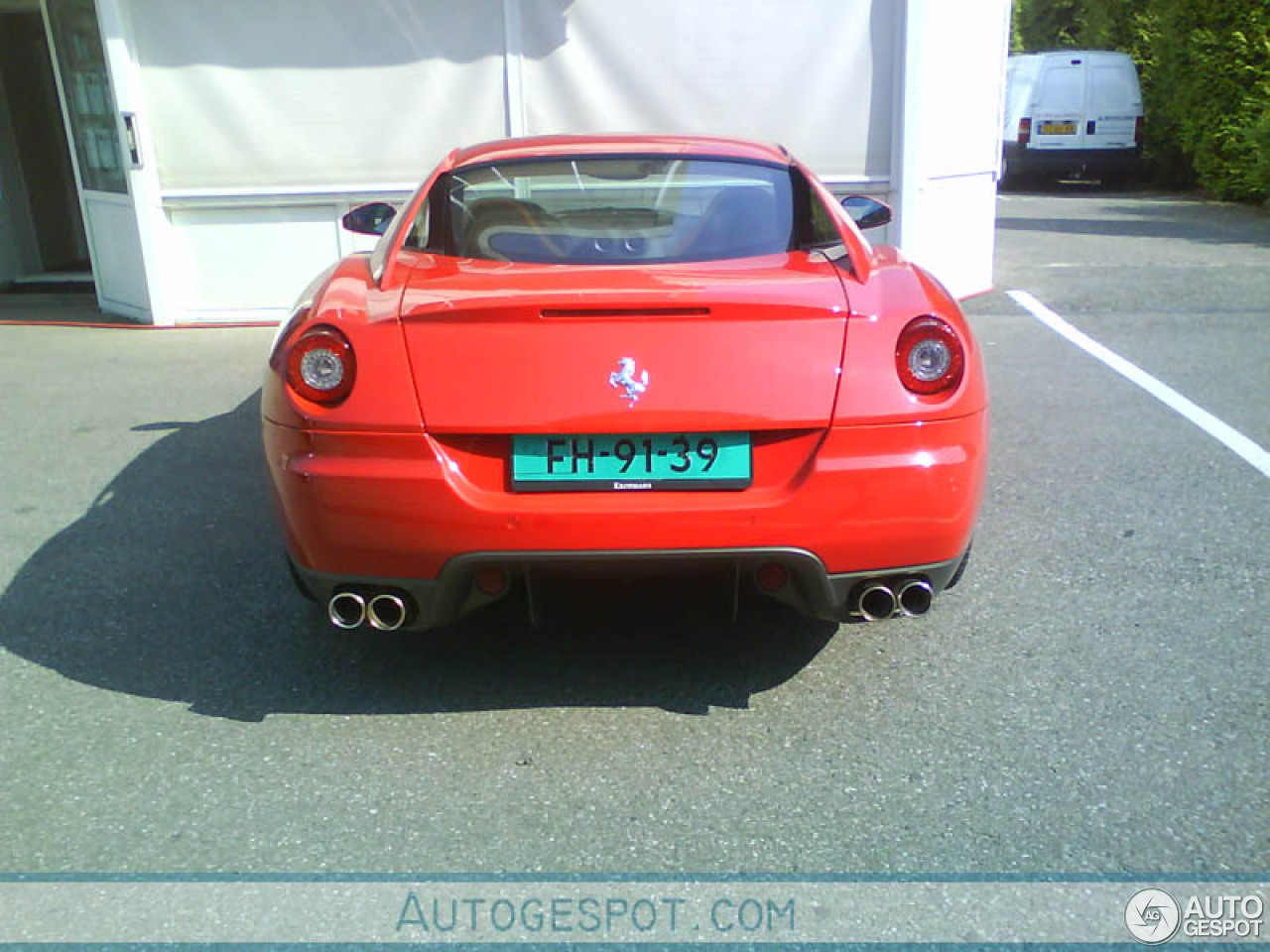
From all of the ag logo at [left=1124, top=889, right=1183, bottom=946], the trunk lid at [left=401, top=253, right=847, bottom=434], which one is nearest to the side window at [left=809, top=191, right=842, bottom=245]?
the trunk lid at [left=401, top=253, right=847, bottom=434]

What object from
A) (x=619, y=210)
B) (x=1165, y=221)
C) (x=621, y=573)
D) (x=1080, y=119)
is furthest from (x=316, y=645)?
(x=1080, y=119)

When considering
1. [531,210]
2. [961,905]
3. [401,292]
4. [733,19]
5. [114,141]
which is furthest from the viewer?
[114,141]

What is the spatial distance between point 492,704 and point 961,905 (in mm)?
1321

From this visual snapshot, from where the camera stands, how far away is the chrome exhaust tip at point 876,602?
115 inches

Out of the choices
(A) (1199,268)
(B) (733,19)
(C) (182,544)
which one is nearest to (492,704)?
(C) (182,544)

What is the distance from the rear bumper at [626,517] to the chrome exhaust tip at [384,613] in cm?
6

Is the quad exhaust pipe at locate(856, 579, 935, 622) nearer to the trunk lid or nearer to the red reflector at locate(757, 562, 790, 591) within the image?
the red reflector at locate(757, 562, 790, 591)

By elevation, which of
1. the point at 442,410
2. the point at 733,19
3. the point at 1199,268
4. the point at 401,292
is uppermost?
the point at 733,19

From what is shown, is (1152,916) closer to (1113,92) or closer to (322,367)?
(322,367)

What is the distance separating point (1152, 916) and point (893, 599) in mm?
891

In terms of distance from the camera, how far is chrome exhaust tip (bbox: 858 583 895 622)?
291 cm

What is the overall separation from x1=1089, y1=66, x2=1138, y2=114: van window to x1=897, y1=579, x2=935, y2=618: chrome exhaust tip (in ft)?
62.0

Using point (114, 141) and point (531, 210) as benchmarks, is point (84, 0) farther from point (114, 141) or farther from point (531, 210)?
point (531, 210)

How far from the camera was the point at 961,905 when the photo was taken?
2.36 meters
